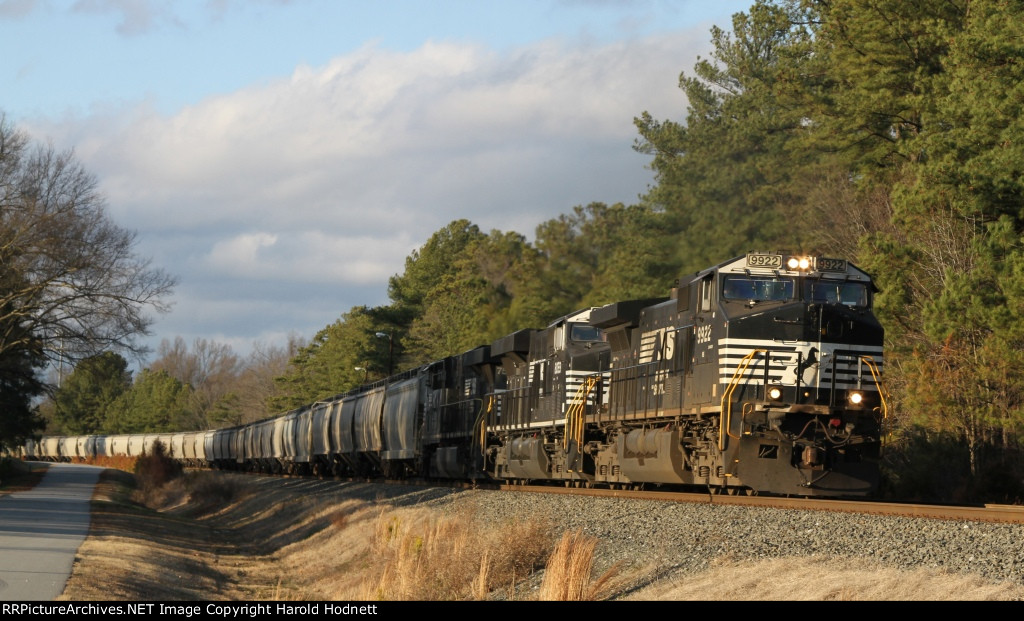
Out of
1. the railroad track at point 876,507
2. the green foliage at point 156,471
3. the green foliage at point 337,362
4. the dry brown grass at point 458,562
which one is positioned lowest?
the green foliage at point 156,471

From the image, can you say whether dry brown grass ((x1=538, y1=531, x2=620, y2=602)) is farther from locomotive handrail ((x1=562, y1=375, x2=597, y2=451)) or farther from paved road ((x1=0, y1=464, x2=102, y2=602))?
locomotive handrail ((x1=562, y1=375, x2=597, y2=451))

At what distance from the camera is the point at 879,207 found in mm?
37938

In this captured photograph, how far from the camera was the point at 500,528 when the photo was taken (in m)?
Result: 14.7

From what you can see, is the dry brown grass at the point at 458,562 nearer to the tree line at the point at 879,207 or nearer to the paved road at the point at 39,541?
the paved road at the point at 39,541

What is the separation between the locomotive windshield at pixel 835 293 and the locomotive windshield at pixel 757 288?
301mm

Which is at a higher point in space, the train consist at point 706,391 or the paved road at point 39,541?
the train consist at point 706,391

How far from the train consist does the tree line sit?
22.5 feet

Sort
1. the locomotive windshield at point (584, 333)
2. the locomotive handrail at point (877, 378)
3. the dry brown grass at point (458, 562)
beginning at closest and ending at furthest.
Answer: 1. the dry brown grass at point (458, 562)
2. the locomotive handrail at point (877, 378)
3. the locomotive windshield at point (584, 333)

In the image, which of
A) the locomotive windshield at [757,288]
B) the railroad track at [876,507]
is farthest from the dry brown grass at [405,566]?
the locomotive windshield at [757,288]

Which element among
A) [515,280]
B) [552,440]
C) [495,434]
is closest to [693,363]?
[552,440]

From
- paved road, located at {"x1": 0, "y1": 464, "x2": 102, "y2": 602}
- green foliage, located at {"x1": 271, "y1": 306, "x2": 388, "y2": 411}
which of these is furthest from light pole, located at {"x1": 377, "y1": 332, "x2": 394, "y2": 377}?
paved road, located at {"x1": 0, "y1": 464, "x2": 102, "y2": 602}

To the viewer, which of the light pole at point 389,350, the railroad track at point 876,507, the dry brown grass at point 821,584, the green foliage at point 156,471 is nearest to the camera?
the dry brown grass at point 821,584

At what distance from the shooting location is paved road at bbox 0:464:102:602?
1189 cm

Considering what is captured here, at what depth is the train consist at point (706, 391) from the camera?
1670 cm
